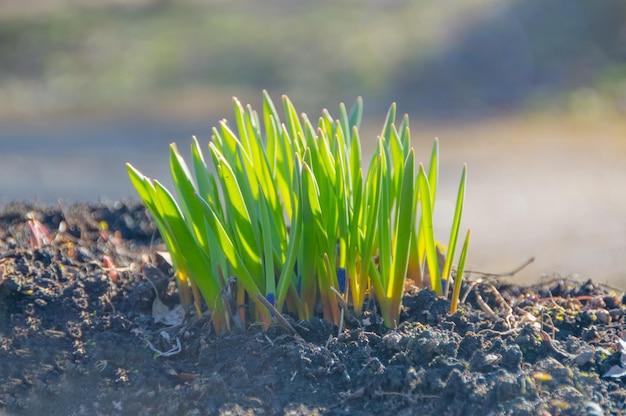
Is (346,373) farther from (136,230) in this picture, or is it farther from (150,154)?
(150,154)

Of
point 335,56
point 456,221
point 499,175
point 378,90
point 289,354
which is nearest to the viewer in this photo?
point 289,354

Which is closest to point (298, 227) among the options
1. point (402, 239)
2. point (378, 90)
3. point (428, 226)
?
point (402, 239)

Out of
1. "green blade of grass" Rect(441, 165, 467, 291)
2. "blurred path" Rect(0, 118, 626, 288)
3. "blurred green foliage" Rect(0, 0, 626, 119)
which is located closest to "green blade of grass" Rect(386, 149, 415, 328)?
"green blade of grass" Rect(441, 165, 467, 291)

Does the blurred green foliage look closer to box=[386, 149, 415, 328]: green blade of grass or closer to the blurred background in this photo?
the blurred background

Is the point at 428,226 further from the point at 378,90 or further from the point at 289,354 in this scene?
the point at 378,90

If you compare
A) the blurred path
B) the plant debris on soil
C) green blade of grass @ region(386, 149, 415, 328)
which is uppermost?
green blade of grass @ region(386, 149, 415, 328)

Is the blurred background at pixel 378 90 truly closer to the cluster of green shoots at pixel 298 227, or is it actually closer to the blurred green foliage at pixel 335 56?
the blurred green foliage at pixel 335 56

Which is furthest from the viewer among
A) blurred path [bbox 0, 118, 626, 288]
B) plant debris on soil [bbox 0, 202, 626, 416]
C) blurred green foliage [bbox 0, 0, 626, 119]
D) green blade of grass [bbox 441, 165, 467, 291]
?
blurred green foliage [bbox 0, 0, 626, 119]

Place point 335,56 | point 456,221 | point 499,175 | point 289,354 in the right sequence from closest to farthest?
point 289,354 → point 456,221 → point 499,175 → point 335,56
